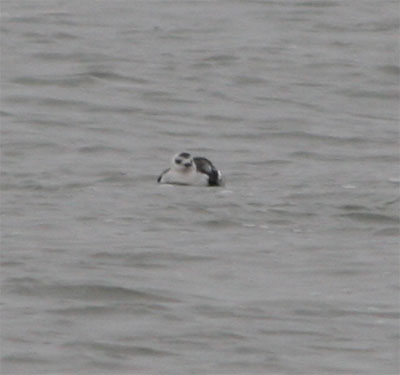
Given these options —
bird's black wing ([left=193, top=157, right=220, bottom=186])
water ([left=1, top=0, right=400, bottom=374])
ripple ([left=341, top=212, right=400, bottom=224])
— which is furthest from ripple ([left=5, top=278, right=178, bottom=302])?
bird's black wing ([left=193, top=157, right=220, bottom=186])

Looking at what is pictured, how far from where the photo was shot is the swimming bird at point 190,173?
20250 millimetres

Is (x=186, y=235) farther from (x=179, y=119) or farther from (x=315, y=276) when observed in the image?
(x=179, y=119)

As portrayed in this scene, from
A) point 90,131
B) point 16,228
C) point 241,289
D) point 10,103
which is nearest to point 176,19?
point 10,103

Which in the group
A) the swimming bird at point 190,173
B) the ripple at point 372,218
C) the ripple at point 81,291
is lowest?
the ripple at point 81,291

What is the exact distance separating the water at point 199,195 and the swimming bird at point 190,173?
0.15 meters

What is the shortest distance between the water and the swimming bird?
0.15 metres

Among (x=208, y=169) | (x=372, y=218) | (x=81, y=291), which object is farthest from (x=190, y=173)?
(x=81, y=291)

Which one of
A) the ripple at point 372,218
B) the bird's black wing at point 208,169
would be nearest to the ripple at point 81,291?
the ripple at point 372,218

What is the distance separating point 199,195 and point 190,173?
0.54 metres

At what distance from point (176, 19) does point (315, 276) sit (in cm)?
1810

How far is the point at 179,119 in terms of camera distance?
25.0 m

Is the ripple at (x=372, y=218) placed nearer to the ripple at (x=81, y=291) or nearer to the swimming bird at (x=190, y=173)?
→ the swimming bird at (x=190, y=173)

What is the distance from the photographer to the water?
545 inches

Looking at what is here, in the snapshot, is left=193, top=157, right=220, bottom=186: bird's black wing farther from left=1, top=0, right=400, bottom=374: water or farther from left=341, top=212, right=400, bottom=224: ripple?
left=341, top=212, right=400, bottom=224: ripple
